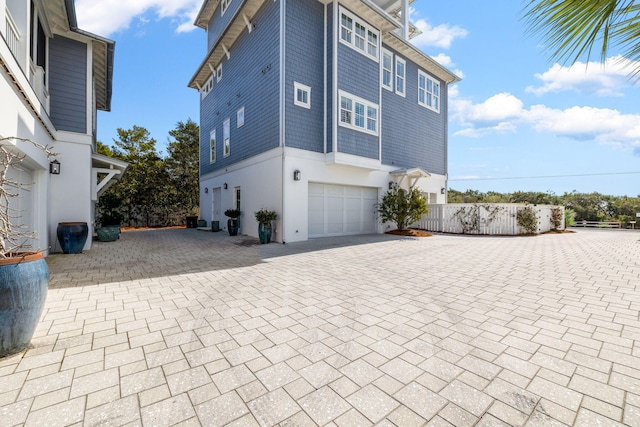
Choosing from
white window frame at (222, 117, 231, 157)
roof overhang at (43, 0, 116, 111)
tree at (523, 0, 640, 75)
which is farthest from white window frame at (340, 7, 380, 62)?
tree at (523, 0, 640, 75)

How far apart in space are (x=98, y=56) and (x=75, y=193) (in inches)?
181

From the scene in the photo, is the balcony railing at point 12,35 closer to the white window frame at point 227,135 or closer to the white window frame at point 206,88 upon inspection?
the white window frame at point 227,135

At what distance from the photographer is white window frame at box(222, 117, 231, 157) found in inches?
526

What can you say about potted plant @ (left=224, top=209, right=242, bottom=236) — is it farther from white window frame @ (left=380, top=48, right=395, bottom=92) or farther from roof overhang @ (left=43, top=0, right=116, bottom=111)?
white window frame @ (left=380, top=48, right=395, bottom=92)

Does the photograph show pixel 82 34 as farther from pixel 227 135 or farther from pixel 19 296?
pixel 19 296

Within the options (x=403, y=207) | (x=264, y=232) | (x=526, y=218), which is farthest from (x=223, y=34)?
(x=526, y=218)

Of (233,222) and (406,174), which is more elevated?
(406,174)

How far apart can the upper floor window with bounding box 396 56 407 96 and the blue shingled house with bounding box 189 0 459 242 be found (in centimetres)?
8

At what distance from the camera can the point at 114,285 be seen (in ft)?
14.1

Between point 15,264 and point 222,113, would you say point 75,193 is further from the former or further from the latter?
point 222,113

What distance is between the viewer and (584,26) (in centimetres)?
124

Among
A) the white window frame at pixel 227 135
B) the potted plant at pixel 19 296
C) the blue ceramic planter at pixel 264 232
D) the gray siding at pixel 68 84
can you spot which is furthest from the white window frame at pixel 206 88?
the potted plant at pixel 19 296

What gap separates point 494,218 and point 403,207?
14.0 ft

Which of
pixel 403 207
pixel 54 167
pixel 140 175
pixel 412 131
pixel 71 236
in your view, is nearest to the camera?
pixel 71 236
